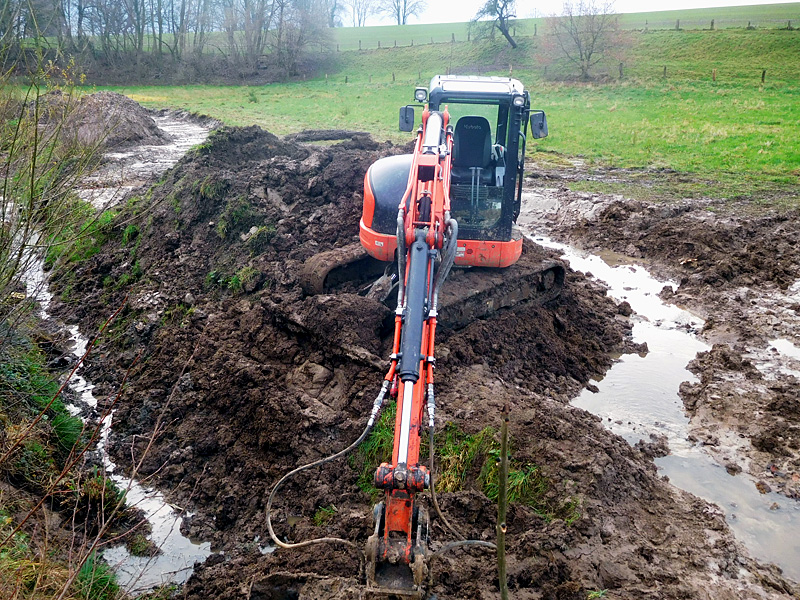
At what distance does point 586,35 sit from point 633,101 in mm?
8578

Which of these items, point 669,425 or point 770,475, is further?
point 669,425

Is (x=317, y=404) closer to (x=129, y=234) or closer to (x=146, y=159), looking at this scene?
(x=129, y=234)

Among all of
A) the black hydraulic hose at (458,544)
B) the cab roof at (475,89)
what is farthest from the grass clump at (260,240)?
the black hydraulic hose at (458,544)

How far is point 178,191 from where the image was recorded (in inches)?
Answer: 501

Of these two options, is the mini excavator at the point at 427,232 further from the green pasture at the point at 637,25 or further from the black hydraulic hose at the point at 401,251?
the green pasture at the point at 637,25

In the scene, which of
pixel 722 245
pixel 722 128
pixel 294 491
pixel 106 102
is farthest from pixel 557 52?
pixel 294 491

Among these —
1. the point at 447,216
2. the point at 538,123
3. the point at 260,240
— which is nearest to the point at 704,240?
the point at 538,123

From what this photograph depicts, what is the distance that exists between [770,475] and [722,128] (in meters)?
18.3

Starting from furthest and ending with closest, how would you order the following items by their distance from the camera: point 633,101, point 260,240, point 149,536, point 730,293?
point 633,101
point 260,240
point 730,293
point 149,536

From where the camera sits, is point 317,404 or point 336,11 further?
point 336,11

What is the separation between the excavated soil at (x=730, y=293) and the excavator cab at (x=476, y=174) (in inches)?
120

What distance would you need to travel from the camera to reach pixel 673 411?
304 inches

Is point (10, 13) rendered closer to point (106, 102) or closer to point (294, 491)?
point (294, 491)

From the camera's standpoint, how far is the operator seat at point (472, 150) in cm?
844
